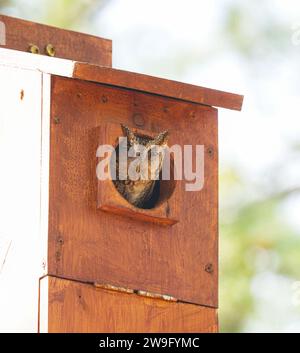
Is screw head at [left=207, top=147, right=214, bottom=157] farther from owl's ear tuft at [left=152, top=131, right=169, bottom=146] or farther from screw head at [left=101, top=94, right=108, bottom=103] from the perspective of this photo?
screw head at [left=101, top=94, right=108, bottom=103]

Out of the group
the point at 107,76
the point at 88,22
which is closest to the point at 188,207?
the point at 107,76

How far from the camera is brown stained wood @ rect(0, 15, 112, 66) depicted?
7.00 m

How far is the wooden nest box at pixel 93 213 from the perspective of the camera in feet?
20.3

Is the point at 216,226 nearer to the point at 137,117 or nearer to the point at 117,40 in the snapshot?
the point at 137,117

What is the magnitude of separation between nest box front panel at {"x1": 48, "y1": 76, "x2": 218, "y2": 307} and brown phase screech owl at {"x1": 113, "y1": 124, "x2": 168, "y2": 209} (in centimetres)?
4

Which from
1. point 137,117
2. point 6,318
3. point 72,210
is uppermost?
point 137,117

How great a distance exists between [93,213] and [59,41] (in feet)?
3.42

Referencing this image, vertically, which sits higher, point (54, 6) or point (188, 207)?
point (54, 6)

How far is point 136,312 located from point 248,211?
87.9 inches

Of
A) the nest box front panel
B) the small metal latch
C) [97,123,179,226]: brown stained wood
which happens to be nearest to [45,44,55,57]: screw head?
the nest box front panel

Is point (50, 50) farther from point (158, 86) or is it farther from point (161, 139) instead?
point (161, 139)

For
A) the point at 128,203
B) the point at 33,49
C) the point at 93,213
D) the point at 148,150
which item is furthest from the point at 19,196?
the point at 33,49

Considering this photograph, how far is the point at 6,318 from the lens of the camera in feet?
20.7

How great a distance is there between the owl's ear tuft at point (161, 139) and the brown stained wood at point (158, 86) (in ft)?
0.67
